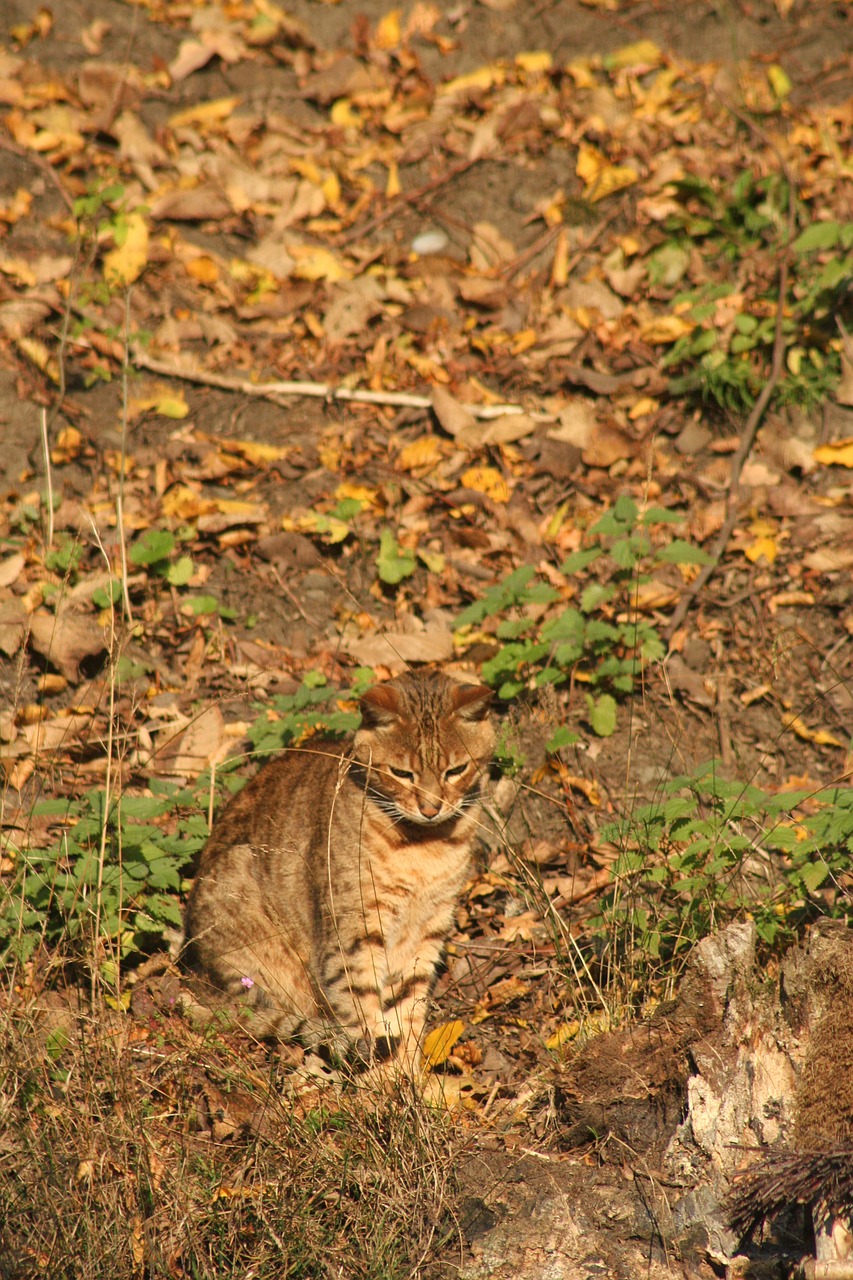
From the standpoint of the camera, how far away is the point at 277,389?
6.52 meters

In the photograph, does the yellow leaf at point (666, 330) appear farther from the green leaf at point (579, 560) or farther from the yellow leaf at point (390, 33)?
the yellow leaf at point (390, 33)

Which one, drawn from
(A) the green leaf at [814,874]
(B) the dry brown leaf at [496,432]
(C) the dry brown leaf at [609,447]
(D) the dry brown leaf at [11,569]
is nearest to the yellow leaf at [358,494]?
(B) the dry brown leaf at [496,432]

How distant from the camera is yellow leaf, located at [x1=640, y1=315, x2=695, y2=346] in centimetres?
646

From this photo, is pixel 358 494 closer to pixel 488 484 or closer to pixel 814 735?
pixel 488 484

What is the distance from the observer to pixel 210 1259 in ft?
10.2

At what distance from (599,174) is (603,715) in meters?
3.96

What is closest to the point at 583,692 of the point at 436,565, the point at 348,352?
the point at 436,565

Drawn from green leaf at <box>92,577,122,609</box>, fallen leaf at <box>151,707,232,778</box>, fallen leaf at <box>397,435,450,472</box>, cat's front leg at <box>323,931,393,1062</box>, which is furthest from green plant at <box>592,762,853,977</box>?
fallen leaf at <box>397,435,450,472</box>

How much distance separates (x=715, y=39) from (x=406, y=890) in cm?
653

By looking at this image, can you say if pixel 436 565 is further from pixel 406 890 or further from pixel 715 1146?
pixel 715 1146

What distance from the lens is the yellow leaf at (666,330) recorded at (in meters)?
6.46

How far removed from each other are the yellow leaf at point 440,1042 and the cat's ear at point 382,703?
1104 millimetres

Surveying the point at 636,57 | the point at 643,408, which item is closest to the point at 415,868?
the point at 643,408

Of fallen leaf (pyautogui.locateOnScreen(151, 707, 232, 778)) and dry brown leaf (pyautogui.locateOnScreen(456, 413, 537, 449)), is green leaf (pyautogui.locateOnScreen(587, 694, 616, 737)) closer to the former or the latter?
fallen leaf (pyautogui.locateOnScreen(151, 707, 232, 778))
